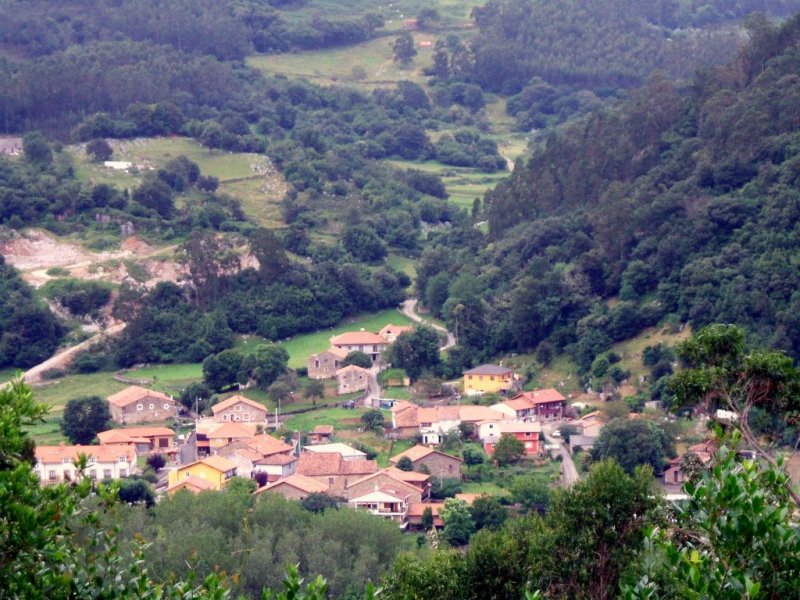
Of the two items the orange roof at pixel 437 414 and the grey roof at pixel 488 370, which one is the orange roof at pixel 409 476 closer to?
the orange roof at pixel 437 414

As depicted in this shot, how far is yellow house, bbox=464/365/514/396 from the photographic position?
134 ft

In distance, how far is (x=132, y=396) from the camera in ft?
130

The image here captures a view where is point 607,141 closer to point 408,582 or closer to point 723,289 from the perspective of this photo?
point 723,289

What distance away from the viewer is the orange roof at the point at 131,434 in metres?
36.3

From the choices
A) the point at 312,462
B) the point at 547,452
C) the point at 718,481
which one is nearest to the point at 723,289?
the point at 547,452

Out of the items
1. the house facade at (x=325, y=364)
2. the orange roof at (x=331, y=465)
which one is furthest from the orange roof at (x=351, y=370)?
the orange roof at (x=331, y=465)

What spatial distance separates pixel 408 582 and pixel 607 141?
33617mm

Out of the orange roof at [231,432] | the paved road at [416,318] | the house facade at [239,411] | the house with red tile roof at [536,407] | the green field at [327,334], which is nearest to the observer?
the orange roof at [231,432]

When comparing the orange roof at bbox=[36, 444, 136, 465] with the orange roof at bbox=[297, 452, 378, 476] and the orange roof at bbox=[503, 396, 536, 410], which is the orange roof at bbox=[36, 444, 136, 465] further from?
the orange roof at bbox=[503, 396, 536, 410]

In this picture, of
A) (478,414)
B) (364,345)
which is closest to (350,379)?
(364,345)

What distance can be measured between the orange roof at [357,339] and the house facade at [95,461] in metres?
10.1

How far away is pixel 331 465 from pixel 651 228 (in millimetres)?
14441

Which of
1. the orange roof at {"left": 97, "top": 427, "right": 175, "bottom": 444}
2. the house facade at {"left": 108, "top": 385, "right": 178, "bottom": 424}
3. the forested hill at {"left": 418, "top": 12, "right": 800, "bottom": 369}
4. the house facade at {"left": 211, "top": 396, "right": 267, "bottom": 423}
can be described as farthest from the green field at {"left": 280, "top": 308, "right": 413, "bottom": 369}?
the orange roof at {"left": 97, "top": 427, "right": 175, "bottom": 444}

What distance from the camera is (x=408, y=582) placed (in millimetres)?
18062
